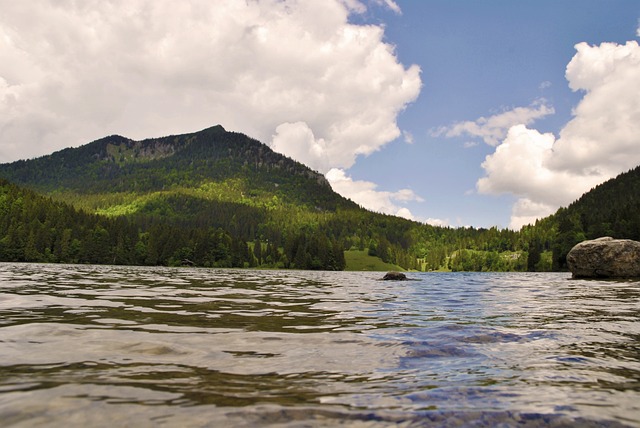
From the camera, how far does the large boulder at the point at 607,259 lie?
62.2 meters

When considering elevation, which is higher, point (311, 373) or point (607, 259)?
point (607, 259)

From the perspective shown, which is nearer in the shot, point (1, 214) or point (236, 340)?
point (236, 340)

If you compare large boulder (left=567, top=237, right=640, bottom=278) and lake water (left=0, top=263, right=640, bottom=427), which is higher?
large boulder (left=567, top=237, right=640, bottom=278)

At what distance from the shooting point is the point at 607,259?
6353cm

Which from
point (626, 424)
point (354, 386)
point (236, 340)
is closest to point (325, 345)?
point (236, 340)

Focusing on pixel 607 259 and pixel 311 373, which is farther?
pixel 607 259

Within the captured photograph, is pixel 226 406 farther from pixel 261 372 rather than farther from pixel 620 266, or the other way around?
pixel 620 266

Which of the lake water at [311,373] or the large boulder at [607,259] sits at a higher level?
the large boulder at [607,259]

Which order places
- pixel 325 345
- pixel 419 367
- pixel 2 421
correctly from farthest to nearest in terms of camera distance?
pixel 325 345 → pixel 419 367 → pixel 2 421

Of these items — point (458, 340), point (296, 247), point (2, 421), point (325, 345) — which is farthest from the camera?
point (296, 247)

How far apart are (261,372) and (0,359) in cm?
481

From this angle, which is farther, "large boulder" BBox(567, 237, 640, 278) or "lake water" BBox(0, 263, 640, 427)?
"large boulder" BBox(567, 237, 640, 278)

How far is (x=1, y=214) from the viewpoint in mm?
163500

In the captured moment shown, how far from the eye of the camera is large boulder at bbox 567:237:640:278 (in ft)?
204
